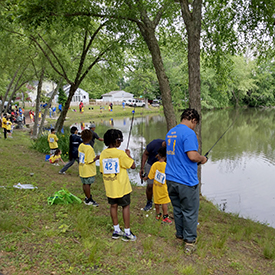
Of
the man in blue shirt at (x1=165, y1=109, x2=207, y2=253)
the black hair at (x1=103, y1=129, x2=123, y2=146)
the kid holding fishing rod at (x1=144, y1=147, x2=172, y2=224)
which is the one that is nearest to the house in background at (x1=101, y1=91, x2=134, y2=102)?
the kid holding fishing rod at (x1=144, y1=147, x2=172, y2=224)

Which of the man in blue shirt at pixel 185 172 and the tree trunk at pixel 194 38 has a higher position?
the tree trunk at pixel 194 38

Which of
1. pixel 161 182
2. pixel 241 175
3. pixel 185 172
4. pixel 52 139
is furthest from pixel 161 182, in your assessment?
pixel 241 175

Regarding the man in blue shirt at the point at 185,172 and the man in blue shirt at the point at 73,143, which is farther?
the man in blue shirt at the point at 73,143

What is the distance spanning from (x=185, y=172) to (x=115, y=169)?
0.98 m

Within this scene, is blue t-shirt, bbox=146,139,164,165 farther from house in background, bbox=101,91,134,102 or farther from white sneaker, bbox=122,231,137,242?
house in background, bbox=101,91,134,102

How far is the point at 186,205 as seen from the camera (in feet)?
12.5

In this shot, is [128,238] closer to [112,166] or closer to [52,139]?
[112,166]

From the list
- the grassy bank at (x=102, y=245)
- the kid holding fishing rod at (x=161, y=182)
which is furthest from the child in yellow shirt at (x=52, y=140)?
the kid holding fishing rod at (x=161, y=182)

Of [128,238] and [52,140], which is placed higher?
[52,140]

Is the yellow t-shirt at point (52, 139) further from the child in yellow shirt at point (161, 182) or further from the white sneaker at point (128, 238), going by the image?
the white sneaker at point (128, 238)

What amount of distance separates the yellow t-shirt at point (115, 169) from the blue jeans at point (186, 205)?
657 mm

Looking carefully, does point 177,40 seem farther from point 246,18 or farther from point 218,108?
point 218,108

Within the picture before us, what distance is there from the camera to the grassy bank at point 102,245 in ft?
10.9

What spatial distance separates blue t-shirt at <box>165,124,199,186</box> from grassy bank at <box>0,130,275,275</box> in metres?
1.05
